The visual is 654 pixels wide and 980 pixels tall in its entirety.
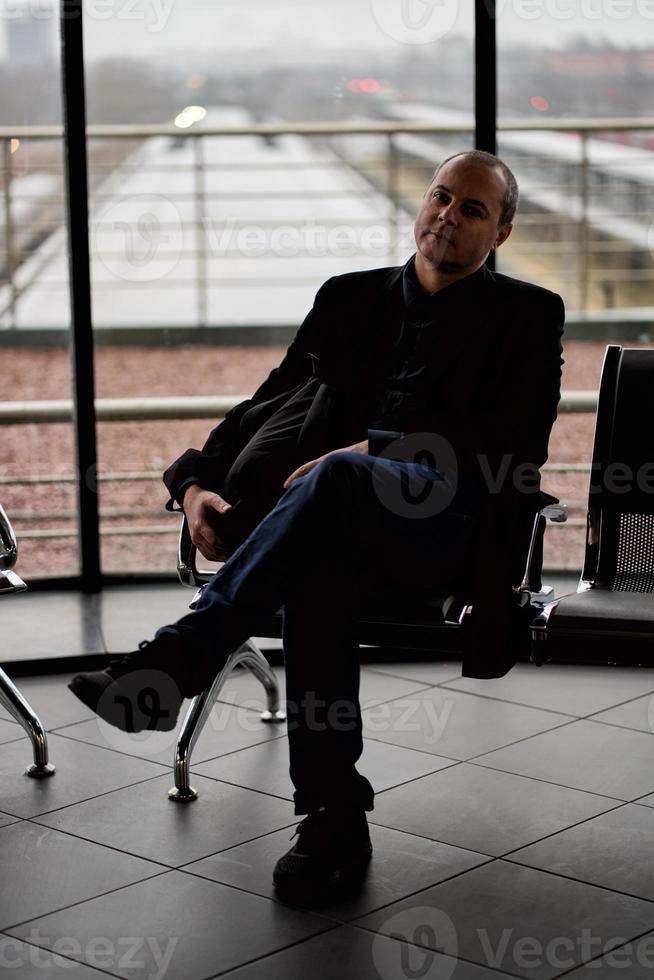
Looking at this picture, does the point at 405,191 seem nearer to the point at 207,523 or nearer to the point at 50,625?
the point at 50,625

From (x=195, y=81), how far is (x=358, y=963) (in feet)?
Result: 9.30

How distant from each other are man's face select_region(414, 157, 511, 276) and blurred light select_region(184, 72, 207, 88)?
1566 mm

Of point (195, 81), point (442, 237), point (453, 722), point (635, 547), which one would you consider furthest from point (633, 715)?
point (195, 81)

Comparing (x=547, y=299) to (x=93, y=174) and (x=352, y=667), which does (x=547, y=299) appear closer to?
(x=352, y=667)

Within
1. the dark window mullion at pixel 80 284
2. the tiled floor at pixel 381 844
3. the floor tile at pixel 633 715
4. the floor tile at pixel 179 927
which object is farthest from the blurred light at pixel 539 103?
the floor tile at pixel 179 927

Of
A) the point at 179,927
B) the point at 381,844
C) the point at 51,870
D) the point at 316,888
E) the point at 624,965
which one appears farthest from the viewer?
the point at 381,844

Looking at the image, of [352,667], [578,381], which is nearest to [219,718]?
[352,667]

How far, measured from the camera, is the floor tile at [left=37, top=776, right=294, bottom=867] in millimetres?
2527

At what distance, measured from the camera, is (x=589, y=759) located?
9.69 ft

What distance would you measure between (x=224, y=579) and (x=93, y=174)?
6.82 feet

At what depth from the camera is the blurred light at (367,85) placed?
13.4 ft

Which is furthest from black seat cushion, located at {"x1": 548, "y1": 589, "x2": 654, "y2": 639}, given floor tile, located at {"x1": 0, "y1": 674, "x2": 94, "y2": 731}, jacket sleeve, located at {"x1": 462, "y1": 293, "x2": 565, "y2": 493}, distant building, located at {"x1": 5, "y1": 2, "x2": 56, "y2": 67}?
distant building, located at {"x1": 5, "y1": 2, "x2": 56, "y2": 67}

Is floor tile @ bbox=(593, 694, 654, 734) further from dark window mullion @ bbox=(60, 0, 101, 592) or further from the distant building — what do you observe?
the distant building

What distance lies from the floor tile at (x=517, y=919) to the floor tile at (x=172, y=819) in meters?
0.42
